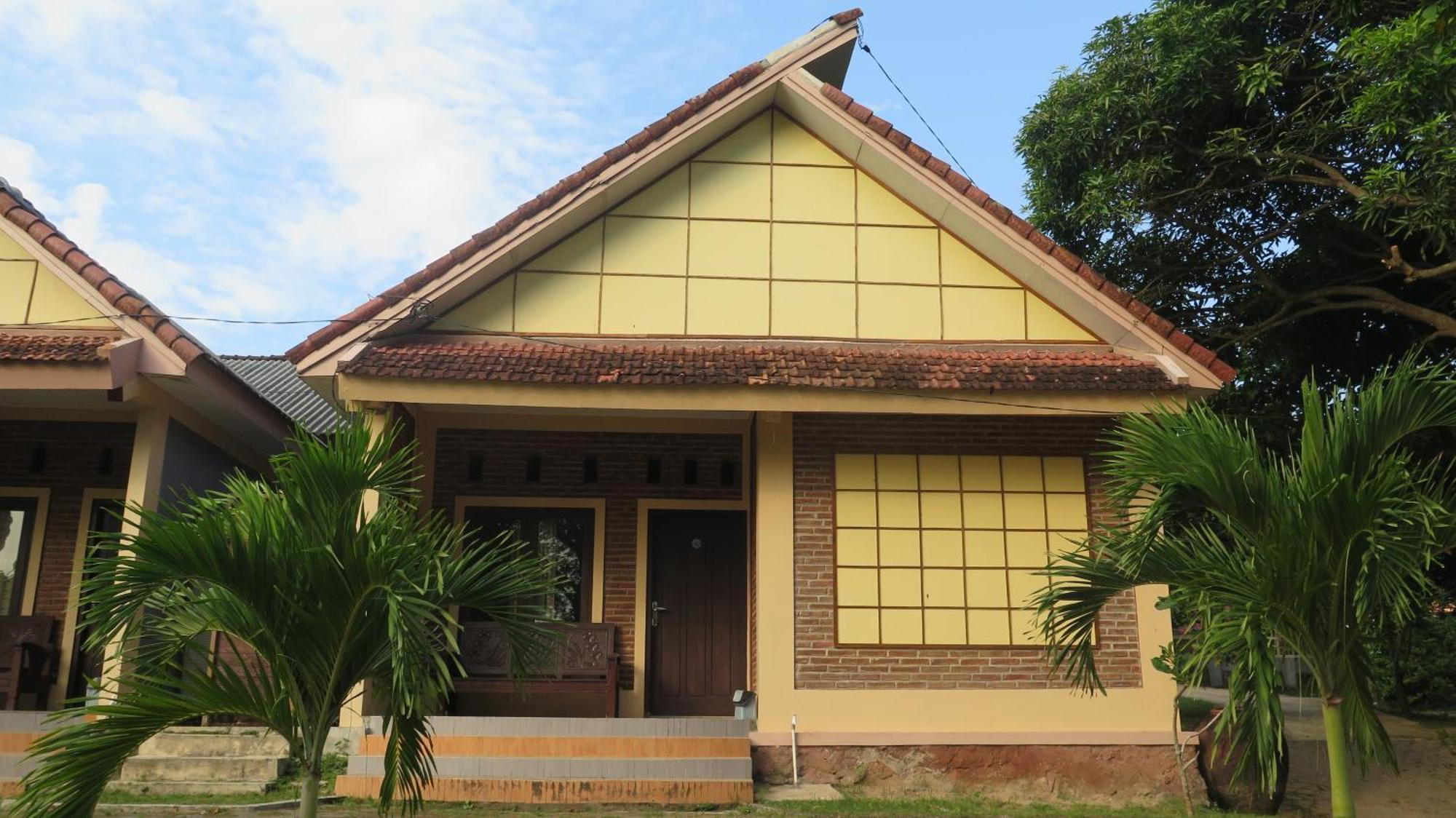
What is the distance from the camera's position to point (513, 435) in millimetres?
12289

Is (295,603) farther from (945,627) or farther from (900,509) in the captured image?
(945,627)

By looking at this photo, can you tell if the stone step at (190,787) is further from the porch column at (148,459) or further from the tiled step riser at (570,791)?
the porch column at (148,459)

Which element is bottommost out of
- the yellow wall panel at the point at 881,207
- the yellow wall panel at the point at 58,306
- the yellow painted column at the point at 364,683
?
the yellow painted column at the point at 364,683

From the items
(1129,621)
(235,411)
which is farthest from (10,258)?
(1129,621)

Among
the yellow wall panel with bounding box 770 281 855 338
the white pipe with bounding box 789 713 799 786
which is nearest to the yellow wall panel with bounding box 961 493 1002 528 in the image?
the yellow wall panel with bounding box 770 281 855 338

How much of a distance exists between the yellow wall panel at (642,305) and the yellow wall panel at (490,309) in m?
0.87

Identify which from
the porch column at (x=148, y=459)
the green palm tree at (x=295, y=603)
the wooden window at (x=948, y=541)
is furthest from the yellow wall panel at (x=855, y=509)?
the porch column at (x=148, y=459)

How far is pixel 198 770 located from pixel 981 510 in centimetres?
685

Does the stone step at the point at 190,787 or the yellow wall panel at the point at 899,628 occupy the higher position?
the yellow wall panel at the point at 899,628

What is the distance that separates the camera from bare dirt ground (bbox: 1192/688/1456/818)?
10.0m

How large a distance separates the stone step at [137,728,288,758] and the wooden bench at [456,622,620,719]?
5.47 ft

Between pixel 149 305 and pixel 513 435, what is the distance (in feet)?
11.9

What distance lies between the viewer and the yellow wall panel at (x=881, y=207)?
37.2 ft

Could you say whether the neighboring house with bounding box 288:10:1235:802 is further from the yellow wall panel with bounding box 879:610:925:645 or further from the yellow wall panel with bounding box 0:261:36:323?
the yellow wall panel with bounding box 0:261:36:323
